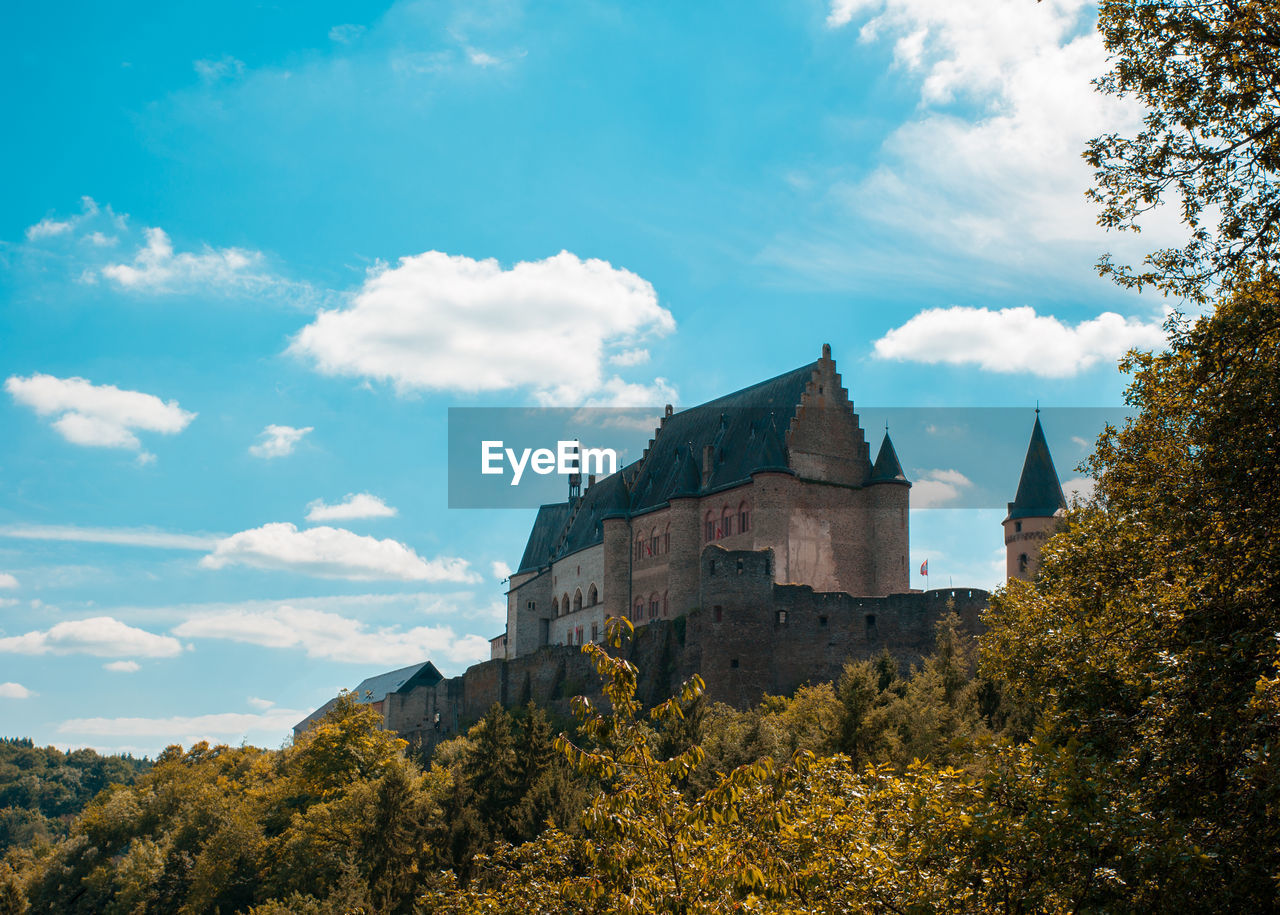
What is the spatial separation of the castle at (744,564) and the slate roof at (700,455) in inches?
5.6

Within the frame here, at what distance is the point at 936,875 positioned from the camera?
17781mm

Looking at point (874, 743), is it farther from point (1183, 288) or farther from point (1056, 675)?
point (1183, 288)

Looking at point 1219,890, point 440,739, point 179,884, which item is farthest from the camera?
point 440,739

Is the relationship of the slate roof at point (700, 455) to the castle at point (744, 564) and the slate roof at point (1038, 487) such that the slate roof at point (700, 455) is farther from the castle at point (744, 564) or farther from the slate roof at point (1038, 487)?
the slate roof at point (1038, 487)

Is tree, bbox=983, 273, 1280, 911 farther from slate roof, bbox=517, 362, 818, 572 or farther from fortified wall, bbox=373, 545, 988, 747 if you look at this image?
slate roof, bbox=517, 362, 818, 572

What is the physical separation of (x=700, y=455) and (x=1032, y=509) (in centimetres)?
2024

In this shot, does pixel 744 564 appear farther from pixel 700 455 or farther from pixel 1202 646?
pixel 1202 646

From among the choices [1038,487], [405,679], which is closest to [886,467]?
[1038,487]

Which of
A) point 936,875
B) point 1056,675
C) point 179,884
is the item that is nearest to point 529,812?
point 1056,675

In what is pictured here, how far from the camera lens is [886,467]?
73.2 meters

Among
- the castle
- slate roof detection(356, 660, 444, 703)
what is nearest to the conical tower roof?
the castle

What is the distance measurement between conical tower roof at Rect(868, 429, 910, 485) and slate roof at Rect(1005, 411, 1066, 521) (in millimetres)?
6874

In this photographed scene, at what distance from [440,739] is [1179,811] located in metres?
74.6

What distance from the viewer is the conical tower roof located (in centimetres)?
7288
